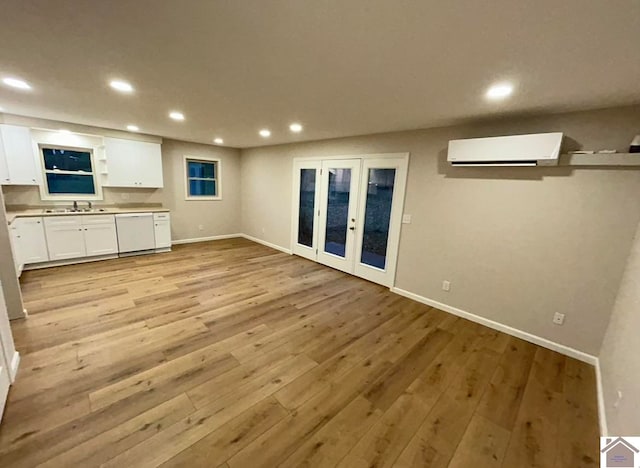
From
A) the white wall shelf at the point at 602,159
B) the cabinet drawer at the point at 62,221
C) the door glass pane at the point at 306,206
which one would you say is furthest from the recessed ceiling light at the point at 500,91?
the cabinet drawer at the point at 62,221

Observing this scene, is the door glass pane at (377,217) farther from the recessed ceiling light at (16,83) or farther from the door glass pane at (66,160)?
the door glass pane at (66,160)

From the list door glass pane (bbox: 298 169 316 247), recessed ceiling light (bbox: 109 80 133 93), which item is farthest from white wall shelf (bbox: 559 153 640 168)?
recessed ceiling light (bbox: 109 80 133 93)

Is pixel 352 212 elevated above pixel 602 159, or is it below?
below

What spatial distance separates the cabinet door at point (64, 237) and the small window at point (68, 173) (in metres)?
0.73

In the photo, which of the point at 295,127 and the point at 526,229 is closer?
the point at 526,229

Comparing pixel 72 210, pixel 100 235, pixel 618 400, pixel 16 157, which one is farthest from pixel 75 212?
pixel 618 400

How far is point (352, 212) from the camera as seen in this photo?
178 inches

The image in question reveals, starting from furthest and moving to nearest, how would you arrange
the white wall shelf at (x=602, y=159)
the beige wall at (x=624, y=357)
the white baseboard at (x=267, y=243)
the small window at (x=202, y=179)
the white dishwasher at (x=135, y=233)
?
the small window at (x=202, y=179)
the white baseboard at (x=267, y=243)
the white dishwasher at (x=135, y=233)
the white wall shelf at (x=602, y=159)
the beige wall at (x=624, y=357)

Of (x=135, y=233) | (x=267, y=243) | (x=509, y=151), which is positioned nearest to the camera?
(x=509, y=151)

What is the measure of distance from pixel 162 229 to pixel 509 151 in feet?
19.4

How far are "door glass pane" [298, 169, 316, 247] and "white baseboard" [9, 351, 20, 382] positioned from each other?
411 cm

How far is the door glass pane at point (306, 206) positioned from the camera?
5250mm

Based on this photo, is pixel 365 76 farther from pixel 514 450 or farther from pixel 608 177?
pixel 514 450

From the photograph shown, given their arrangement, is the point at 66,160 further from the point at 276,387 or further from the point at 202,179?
the point at 276,387
